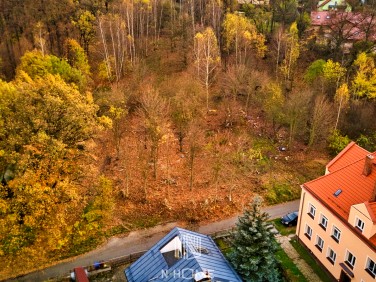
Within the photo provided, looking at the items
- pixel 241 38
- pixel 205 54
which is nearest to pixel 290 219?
pixel 205 54

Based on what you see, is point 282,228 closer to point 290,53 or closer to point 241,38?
point 290,53

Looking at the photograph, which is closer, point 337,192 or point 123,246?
point 337,192

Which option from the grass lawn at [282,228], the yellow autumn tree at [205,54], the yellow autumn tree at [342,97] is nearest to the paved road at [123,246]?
the grass lawn at [282,228]

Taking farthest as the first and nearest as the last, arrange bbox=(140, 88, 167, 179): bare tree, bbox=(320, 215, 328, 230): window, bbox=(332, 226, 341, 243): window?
1. bbox=(140, 88, 167, 179): bare tree
2. bbox=(320, 215, 328, 230): window
3. bbox=(332, 226, 341, 243): window

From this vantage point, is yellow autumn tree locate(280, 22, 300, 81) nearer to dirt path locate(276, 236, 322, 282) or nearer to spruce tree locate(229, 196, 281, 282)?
dirt path locate(276, 236, 322, 282)

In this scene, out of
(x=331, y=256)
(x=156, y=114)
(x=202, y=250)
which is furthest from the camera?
(x=156, y=114)

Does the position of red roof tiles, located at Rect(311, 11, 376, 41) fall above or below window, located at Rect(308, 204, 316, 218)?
above

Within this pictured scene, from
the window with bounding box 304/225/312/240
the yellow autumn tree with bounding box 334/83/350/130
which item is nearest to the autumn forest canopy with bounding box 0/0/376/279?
the yellow autumn tree with bounding box 334/83/350/130
